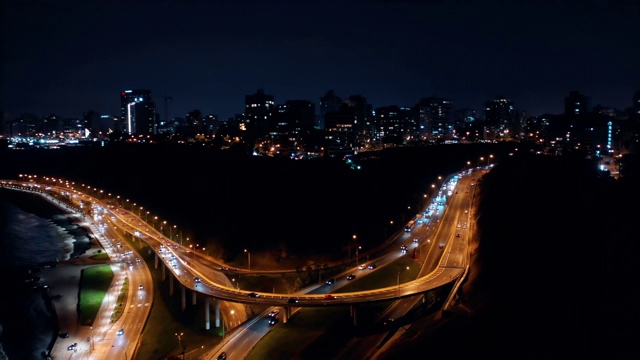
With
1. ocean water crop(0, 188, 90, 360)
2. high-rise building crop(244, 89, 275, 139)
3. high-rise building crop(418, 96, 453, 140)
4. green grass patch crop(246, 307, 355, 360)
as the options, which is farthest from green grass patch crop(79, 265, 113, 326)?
high-rise building crop(418, 96, 453, 140)

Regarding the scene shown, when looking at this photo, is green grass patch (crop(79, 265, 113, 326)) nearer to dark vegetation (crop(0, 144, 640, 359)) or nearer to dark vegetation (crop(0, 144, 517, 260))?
dark vegetation (crop(0, 144, 517, 260))

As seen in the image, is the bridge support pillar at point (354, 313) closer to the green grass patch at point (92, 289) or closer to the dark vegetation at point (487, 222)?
the dark vegetation at point (487, 222)

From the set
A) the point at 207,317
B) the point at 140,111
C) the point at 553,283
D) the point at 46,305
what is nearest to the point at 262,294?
the point at 207,317

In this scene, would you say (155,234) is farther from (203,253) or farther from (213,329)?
(213,329)

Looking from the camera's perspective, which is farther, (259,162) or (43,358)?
(259,162)

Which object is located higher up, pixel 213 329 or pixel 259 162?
pixel 259 162

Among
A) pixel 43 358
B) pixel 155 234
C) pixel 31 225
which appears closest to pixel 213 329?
pixel 43 358

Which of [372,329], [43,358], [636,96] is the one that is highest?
[636,96]
